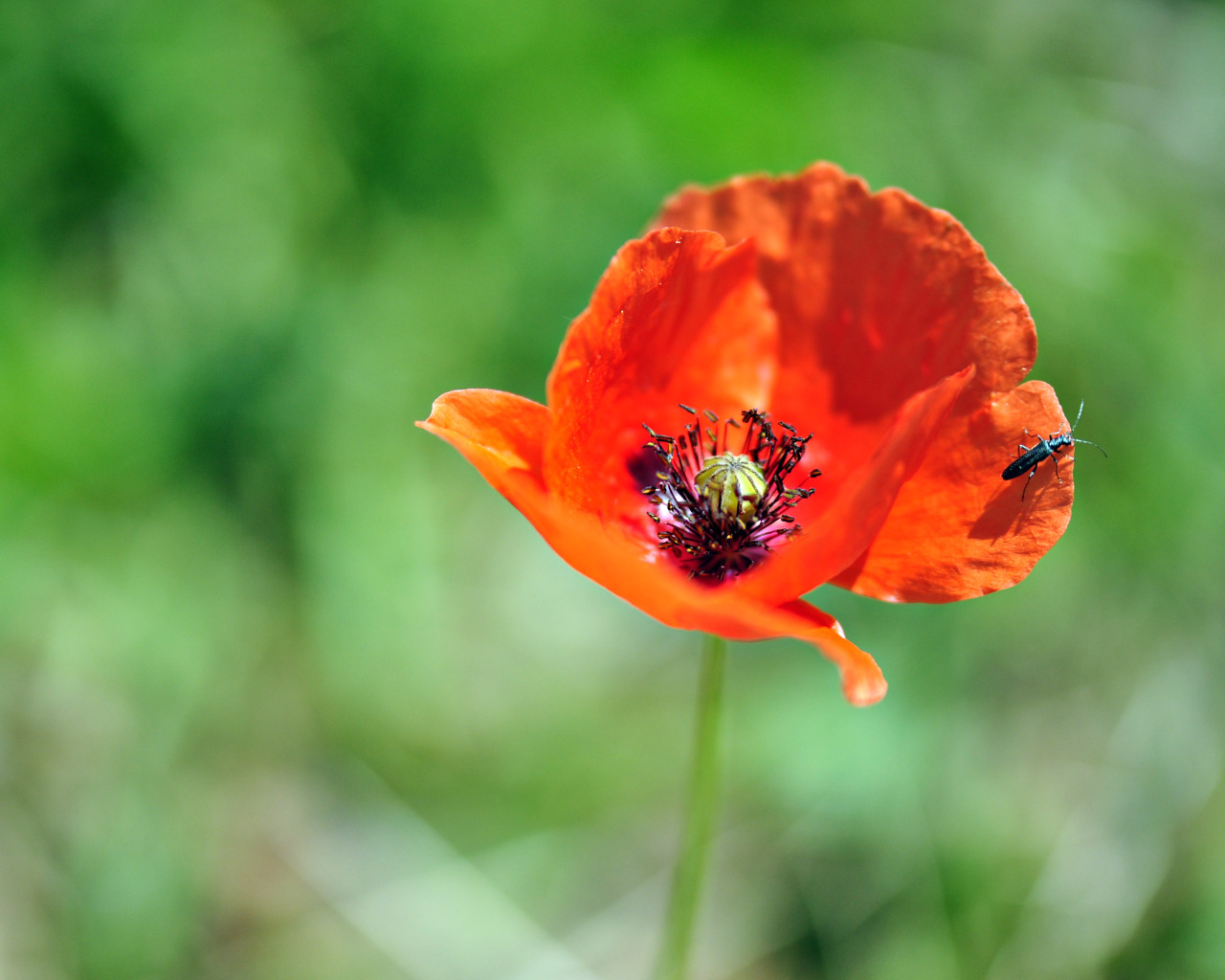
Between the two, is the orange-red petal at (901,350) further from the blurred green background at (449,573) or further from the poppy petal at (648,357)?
the blurred green background at (449,573)

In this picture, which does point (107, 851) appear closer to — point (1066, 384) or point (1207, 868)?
point (1207, 868)

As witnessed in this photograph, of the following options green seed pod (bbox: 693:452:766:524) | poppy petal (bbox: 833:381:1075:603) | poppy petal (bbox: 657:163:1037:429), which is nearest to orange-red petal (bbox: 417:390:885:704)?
poppy petal (bbox: 833:381:1075:603)

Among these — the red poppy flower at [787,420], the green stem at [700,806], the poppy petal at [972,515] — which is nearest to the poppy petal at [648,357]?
the red poppy flower at [787,420]

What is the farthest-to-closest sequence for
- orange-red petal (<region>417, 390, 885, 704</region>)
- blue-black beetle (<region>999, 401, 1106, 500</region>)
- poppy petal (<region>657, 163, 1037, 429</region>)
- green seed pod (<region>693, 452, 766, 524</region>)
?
green seed pod (<region>693, 452, 766, 524</region>), poppy petal (<region>657, 163, 1037, 429</region>), blue-black beetle (<region>999, 401, 1106, 500</region>), orange-red petal (<region>417, 390, 885, 704</region>)

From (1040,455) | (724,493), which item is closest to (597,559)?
(724,493)

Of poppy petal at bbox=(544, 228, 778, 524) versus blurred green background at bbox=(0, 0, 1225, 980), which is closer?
poppy petal at bbox=(544, 228, 778, 524)

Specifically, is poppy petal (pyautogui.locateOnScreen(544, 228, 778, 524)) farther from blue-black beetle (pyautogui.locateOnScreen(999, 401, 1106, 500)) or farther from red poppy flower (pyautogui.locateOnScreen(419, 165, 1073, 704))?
blue-black beetle (pyautogui.locateOnScreen(999, 401, 1106, 500))

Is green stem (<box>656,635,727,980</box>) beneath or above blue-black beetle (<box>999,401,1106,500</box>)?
beneath

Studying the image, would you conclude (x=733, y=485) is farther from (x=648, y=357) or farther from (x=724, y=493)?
(x=648, y=357)
